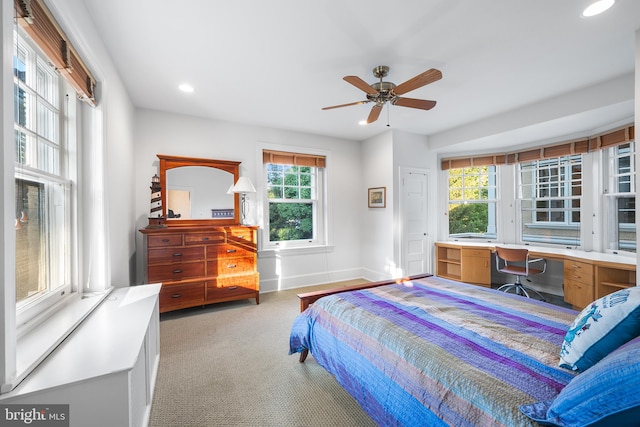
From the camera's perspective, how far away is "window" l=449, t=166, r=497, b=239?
489 centimetres

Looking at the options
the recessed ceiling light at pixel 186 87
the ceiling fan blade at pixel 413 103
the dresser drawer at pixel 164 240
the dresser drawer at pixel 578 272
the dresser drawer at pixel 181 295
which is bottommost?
the dresser drawer at pixel 181 295

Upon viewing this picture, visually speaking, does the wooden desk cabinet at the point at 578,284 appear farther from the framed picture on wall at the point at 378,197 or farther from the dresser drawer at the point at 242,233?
the dresser drawer at the point at 242,233

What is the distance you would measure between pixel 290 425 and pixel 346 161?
4.15 metres

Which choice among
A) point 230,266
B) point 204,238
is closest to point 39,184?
point 204,238

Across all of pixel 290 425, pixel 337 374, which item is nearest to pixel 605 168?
pixel 337 374

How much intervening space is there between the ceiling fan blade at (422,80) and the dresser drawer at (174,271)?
296 centimetres

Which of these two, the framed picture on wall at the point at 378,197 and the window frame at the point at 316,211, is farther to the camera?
the framed picture on wall at the point at 378,197

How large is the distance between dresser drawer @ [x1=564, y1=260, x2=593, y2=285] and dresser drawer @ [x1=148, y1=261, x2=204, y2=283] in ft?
15.2

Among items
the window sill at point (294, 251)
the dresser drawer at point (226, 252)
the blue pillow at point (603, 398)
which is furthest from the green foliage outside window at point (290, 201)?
the blue pillow at point (603, 398)

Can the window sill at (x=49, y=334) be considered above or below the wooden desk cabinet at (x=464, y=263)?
above

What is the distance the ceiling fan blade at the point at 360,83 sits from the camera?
2.17m

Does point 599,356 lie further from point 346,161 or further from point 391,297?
point 346,161

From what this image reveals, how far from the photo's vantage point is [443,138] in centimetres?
466

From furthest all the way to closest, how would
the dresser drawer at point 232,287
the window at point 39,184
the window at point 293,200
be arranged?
the window at point 293,200
the dresser drawer at point 232,287
the window at point 39,184
